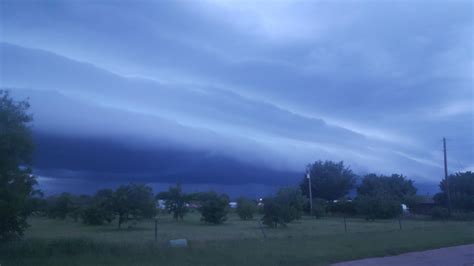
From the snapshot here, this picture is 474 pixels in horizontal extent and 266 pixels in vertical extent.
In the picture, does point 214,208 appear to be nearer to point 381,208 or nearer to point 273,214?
point 273,214

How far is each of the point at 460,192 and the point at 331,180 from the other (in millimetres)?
39481

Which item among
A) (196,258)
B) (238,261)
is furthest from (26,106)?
(238,261)

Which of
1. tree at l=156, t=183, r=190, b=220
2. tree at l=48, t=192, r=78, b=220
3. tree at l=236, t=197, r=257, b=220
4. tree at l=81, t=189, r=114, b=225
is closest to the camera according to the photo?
tree at l=81, t=189, r=114, b=225

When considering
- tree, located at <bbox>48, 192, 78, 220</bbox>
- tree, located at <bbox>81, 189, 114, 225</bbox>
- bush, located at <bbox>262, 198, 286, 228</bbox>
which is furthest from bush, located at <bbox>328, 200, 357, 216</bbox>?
tree, located at <bbox>48, 192, 78, 220</bbox>

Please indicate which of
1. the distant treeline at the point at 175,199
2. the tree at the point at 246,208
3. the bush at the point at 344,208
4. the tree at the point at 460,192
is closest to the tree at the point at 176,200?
the distant treeline at the point at 175,199

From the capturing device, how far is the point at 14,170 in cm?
2211

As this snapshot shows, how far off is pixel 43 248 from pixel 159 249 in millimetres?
4489

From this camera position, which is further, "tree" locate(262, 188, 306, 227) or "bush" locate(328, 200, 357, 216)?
"bush" locate(328, 200, 357, 216)

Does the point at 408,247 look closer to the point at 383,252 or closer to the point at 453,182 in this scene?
the point at 383,252

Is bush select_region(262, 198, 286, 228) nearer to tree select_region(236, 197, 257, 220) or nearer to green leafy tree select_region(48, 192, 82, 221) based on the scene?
tree select_region(236, 197, 257, 220)

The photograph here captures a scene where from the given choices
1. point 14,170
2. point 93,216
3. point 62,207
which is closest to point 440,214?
point 93,216

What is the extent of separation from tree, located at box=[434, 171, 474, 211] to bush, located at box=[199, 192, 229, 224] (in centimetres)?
3789

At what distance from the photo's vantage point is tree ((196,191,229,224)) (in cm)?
6469

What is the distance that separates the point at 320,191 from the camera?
121438 mm
